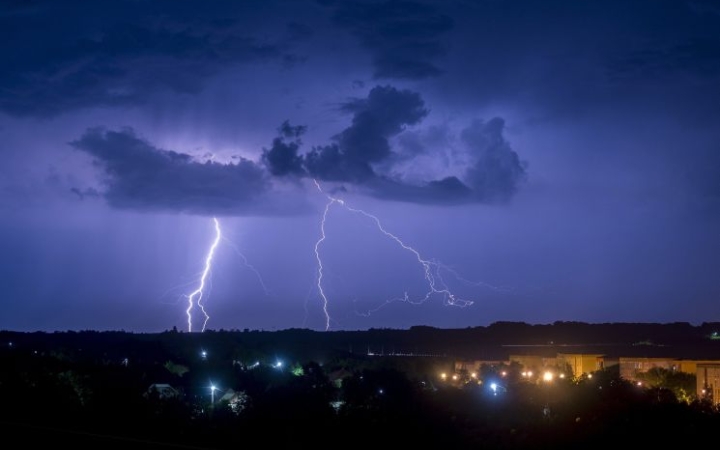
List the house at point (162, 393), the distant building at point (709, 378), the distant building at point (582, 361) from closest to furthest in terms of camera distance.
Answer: the house at point (162, 393)
the distant building at point (709, 378)
the distant building at point (582, 361)

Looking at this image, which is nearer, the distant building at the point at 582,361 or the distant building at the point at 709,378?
the distant building at the point at 709,378

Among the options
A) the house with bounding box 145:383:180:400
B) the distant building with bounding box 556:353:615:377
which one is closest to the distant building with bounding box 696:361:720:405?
the distant building with bounding box 556:353:615:377

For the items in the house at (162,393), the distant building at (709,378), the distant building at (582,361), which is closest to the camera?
the house at (162,393)

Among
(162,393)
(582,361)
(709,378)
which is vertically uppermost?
(582,361)

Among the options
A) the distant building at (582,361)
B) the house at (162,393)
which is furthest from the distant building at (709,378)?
the house at (162,393)

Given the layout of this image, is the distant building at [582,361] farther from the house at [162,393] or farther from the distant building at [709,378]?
the house at [162,393]

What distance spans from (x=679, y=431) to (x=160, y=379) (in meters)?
38.5

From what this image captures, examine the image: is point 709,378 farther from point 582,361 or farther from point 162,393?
point 162,393

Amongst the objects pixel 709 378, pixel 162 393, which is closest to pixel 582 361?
pixel 709 378

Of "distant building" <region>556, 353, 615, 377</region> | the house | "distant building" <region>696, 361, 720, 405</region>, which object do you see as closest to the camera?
the house

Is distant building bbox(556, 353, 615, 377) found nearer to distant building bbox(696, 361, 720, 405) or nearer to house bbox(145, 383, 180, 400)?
distant building bbox(696, 361, 720, 405)

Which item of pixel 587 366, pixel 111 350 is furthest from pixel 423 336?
pixel 587 366

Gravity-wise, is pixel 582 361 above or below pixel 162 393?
above

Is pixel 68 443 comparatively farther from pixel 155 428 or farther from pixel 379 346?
pixel 379 346
